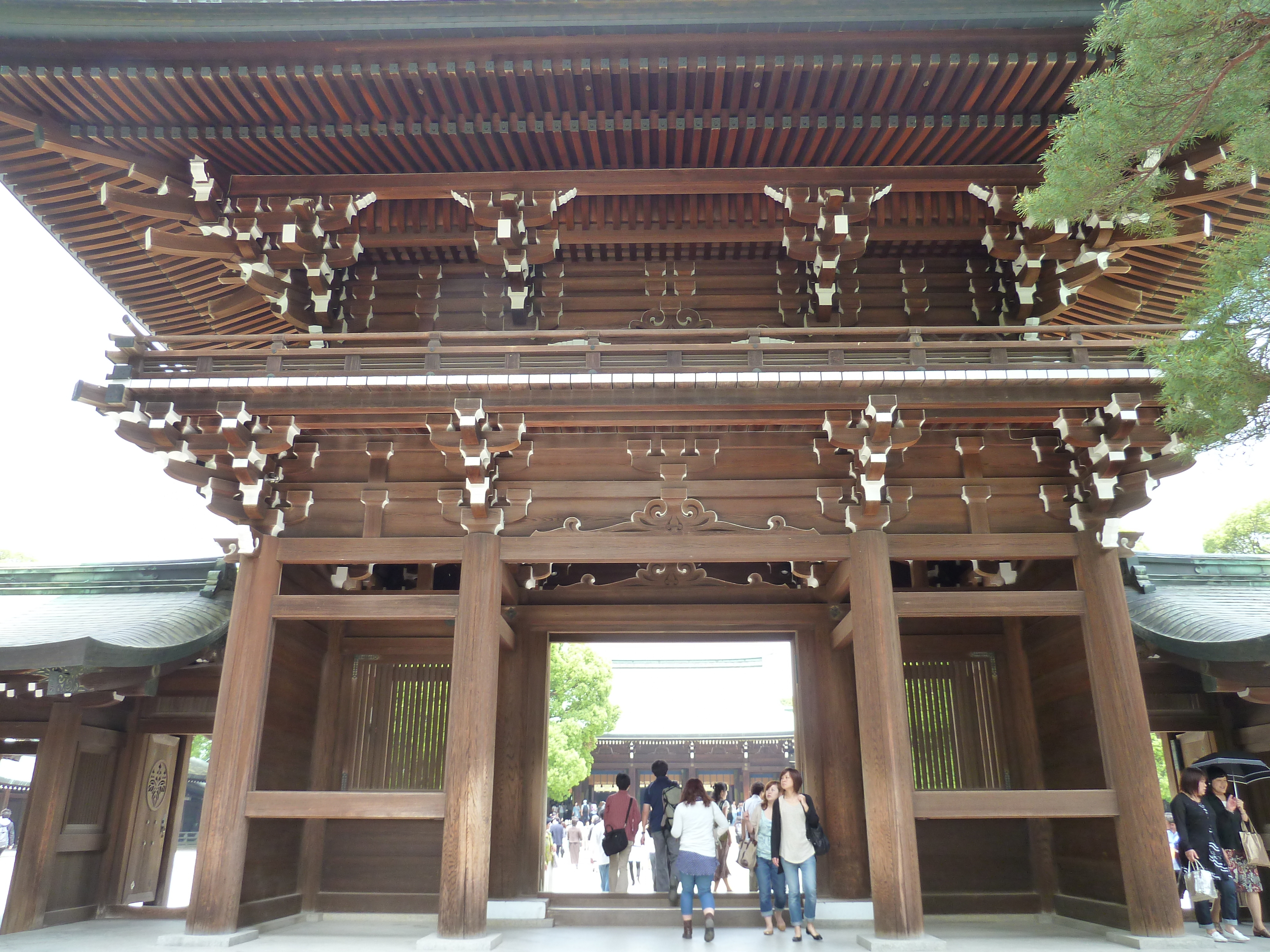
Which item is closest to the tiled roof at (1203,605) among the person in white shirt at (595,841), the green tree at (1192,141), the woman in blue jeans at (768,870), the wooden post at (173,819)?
the green tree at (1192,141)

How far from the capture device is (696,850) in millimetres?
6594

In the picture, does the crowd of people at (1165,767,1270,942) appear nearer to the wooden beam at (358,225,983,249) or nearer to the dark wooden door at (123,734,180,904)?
the wooden beam at (358,225,983,249)

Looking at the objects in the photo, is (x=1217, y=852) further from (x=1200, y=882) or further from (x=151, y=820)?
(x=151, y=820)

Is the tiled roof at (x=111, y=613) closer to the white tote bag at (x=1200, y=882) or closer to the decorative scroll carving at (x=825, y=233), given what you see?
the decorative scroll carving at (x=825, y=233)

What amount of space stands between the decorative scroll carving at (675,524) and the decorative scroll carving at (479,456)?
0.36 m

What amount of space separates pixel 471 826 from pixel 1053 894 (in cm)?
529

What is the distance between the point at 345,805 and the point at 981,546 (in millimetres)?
5376

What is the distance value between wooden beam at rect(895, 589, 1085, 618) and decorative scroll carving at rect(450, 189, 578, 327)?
13.8ft

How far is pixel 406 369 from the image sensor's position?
7.02 m

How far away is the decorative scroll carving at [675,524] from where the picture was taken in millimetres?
6918

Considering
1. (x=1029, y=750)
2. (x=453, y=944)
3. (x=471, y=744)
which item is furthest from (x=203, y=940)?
(x=1029, y=750)

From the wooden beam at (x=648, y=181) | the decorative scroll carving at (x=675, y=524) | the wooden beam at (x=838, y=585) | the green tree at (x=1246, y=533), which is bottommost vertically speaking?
the wooden beam at (x=838, y=585)

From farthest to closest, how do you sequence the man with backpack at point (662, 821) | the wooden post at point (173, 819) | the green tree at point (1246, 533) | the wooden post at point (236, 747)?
the green tree at point (1246, 533) → the wooden post at point (173, 819) → the man with backpack at point (662, 821) → the wooden post at point (236, 747)

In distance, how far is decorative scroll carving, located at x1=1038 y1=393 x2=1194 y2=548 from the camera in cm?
648
